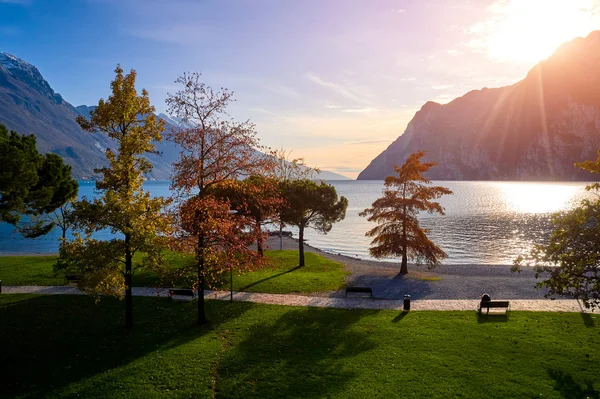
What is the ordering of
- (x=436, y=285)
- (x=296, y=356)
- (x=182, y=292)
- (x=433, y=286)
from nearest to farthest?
(x=296, y=356)
(x=182, y=292)
(x=433, y=286)
(x=436, y=285)

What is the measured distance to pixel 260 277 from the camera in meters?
33.7

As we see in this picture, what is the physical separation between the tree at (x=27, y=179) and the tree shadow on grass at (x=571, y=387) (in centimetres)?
3362

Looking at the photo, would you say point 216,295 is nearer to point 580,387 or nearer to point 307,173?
point 580,387

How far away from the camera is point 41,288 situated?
2952 centimetres

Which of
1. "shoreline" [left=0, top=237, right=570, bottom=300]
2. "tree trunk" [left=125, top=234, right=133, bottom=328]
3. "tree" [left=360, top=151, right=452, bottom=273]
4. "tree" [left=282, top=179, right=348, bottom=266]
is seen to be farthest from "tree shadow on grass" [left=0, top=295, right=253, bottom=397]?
"tree" [left=360, top=151, right=452, bottom=273]

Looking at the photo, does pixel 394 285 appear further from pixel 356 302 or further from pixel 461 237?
pixel 461 237

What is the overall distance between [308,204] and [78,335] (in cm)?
2472

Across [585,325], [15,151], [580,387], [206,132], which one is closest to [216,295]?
[206,132]

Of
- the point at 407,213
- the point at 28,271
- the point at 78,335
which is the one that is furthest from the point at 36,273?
the point at 407,213

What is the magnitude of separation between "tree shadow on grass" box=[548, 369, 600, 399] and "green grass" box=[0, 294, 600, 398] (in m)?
0.05

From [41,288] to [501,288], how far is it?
37418mm

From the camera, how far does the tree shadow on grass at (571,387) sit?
13945mm

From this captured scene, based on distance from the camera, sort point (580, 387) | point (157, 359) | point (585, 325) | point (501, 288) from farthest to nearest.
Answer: point (501, 288)
point (585, 325)
point (157, 359)
point (580, 387)

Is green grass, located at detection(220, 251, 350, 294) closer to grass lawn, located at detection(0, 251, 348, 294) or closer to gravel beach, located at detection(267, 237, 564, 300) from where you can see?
grass lawn, located at detection(0, 251, 348, 294)
